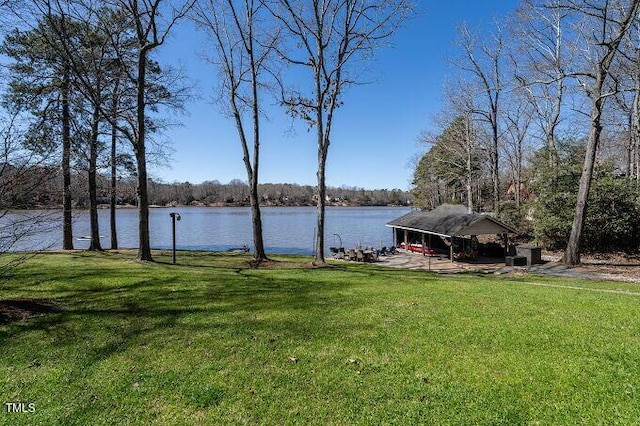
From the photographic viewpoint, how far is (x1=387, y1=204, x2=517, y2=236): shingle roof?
20812 millimetres

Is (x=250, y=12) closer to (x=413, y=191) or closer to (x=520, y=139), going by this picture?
(x=520, y=139)

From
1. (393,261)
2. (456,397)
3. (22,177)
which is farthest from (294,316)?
(393,261)

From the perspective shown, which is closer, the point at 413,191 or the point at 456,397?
the point at 456,397

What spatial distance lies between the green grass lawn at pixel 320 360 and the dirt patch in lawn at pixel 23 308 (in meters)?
0.21

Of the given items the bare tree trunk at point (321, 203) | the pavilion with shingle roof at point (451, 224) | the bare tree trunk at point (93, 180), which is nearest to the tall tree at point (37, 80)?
the bare tree trunk at point (93, 180)

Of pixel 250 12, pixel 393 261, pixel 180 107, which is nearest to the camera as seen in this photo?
pixel 250 12

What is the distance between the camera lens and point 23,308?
19.6 ft

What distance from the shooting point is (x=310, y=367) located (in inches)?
157

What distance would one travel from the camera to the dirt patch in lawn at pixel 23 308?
5.57 meters

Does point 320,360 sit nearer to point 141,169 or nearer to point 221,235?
point 141,169

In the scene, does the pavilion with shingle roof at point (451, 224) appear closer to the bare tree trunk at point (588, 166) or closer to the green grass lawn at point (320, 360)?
the bare tree trunk at point (588, 166)

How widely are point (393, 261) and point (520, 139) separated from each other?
64.9 feet

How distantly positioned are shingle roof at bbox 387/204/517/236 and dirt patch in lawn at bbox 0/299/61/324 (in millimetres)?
19256

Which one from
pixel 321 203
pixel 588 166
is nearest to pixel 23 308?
pixel 321 203
